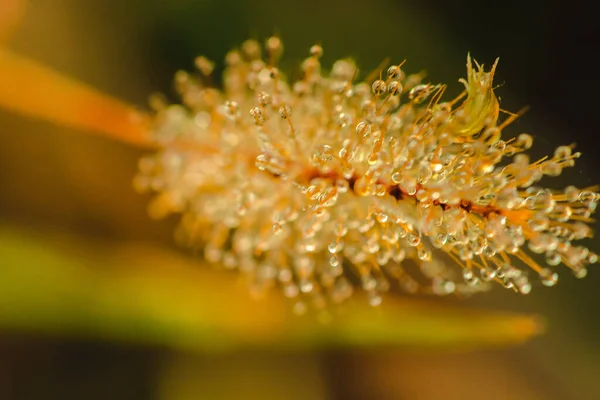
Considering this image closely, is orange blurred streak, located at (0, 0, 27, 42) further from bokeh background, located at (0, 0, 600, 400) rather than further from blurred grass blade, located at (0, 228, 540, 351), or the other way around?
blurred grass blade, located at (0, 228, 540, 351)

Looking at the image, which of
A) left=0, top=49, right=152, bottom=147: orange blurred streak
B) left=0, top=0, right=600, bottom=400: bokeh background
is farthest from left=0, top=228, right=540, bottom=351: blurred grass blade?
left=0, top=49, right=152, bottom=147: orange blurred streak

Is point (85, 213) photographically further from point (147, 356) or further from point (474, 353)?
point (474, 353)

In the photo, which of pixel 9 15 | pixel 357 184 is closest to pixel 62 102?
pixel 9 15

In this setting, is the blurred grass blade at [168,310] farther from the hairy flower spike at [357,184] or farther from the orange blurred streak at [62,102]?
the orange blurred streak at [62,102]

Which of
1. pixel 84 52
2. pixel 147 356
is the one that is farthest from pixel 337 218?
pixel 84 52

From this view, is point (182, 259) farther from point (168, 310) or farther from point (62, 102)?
point (62, 102)
